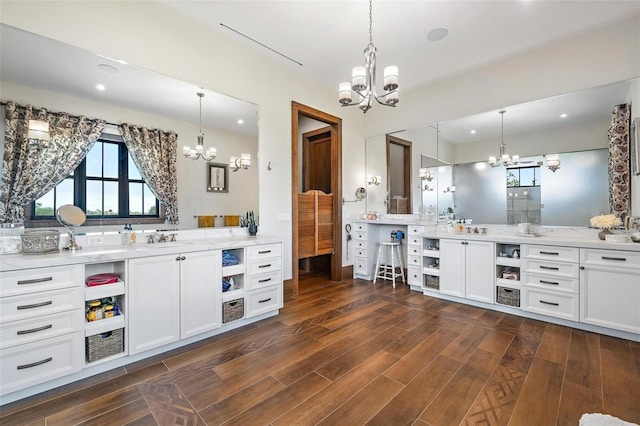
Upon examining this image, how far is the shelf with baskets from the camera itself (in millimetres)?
2117

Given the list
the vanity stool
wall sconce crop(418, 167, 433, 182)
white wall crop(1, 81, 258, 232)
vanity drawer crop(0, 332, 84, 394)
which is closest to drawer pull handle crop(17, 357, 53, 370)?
vanity drawer crop(0, 332, 84, 394)

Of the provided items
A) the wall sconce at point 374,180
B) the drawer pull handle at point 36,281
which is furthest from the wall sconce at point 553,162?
the drawer pull handle at point 36,281

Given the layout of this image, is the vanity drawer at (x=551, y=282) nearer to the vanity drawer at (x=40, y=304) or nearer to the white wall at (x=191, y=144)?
the white wall at (x=191, y=144)

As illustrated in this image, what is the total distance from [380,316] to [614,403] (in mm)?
1927

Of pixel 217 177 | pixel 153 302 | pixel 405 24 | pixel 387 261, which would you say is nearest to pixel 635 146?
pixel 405 24

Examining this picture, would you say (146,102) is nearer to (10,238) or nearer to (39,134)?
(39,134)

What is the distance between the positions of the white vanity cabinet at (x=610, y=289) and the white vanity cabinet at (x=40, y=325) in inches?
180

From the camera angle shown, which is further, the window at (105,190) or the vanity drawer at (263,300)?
the vanity drawer at (263,300)

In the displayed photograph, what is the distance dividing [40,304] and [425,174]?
4828mm

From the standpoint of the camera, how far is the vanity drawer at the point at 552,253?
9.75 ft

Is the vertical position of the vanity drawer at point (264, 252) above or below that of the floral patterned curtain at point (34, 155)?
below

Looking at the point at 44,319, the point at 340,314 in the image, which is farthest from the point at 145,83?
the point at 340,314

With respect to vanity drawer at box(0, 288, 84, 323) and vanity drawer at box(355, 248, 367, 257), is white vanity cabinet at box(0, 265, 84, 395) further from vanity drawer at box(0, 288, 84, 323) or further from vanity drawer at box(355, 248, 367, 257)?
vanity drawer at box(355, 248, 367, 257)

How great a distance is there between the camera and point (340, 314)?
3.40 meters
